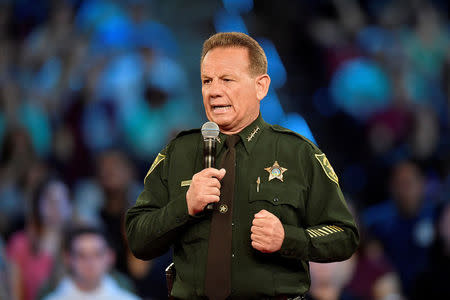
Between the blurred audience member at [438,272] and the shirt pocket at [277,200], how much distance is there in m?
3.21

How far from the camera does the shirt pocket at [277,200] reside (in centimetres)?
190

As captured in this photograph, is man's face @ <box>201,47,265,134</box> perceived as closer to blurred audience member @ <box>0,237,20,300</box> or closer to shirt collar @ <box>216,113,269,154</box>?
shirt collar @ <box>216,113,269,154</box>

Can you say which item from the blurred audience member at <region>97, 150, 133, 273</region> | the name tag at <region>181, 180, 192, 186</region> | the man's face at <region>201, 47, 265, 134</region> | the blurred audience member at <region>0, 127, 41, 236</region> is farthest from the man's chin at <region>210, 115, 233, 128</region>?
the blurred audience member at <region>0, 127, 41, 236</region>

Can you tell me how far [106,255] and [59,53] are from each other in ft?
6.63

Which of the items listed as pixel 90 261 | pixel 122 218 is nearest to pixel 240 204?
pixel 90 261

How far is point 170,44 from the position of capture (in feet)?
17.5

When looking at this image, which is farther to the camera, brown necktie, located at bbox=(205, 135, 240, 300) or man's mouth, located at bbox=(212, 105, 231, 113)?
man's mouth, located at bbox=(212, 105, 231, 113)

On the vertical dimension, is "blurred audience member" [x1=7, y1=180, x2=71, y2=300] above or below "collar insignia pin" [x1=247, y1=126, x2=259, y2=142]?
below

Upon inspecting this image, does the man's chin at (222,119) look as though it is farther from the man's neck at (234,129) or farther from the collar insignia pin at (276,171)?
the collar insignia pin at (276,171)

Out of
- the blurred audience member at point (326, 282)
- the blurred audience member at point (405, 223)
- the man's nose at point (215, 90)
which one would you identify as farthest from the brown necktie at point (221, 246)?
the blurred audience member at point (405, 223)

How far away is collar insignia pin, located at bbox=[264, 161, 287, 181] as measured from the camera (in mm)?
1938

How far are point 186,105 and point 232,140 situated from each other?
327 centimetres

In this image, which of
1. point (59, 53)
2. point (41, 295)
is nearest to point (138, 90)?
point (59, 53)

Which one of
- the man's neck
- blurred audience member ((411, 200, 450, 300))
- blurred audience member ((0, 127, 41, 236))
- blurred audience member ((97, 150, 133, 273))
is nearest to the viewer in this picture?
the man's neck
